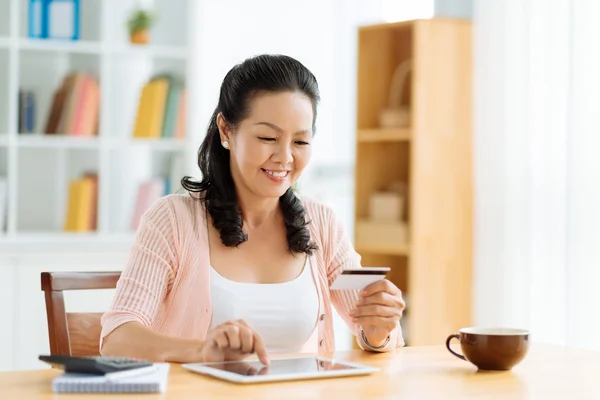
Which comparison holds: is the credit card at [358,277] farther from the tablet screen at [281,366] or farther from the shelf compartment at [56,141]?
the shelf compartment at [56,141]

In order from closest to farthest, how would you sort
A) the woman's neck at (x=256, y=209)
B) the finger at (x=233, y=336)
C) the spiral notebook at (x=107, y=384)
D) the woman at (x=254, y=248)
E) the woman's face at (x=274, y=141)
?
the spiral notebook at (x=107, y=384) → the finger at (x=233, y=336) → the woman at (x=254, y=248) → the woman's face at (x=274, y=141) → the woman's neck at (x=256, y=209)

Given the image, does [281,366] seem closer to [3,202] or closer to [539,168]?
[539,168]

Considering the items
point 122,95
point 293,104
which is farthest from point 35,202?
point 293,104

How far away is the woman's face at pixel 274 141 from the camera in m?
2.07

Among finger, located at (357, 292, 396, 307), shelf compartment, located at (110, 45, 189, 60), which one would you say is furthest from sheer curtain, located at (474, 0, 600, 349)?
finger, located at (357, 292, 396, 307)

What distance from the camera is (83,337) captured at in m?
2.07

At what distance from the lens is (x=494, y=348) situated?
1.63 metres

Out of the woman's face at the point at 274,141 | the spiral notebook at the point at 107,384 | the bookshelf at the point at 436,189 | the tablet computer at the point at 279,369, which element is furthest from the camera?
the bookshelf at the point at 436,189

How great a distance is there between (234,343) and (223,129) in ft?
2.46

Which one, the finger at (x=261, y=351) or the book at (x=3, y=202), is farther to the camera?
the book at (x=3, y=202)

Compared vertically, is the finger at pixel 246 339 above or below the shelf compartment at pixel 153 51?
below

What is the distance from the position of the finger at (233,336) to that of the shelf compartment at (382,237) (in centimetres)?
229

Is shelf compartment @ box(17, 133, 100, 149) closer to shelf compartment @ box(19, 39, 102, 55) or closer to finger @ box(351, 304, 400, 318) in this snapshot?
shelf compartment @ box(19, 39, 102, 55)

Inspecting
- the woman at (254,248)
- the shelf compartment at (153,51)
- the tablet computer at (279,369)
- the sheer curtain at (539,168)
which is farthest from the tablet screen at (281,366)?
the shelf compartment at (153,51)
